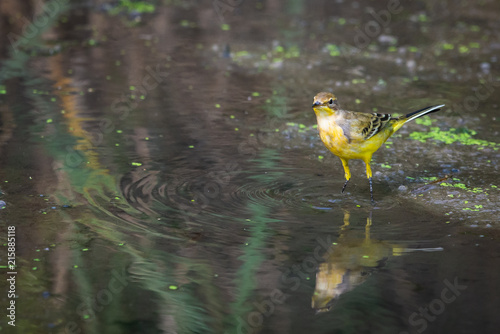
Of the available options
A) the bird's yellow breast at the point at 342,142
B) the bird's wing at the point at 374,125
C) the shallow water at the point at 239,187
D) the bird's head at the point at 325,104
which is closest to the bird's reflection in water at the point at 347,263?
the shallow water at the point at 239,187

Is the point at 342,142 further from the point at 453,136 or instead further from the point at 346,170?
the point at 453,136

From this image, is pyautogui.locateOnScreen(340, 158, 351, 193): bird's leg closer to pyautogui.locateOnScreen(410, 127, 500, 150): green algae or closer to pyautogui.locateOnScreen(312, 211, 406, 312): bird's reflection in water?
pyautogui.locateOnScreen(312, 211, 406, 312): bird's reflection in water

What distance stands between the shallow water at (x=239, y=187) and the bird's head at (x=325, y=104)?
722 mm

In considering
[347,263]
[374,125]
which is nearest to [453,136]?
[374,125]

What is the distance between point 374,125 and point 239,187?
1.24m

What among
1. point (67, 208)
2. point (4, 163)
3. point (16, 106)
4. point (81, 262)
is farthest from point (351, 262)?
point (16, 106)

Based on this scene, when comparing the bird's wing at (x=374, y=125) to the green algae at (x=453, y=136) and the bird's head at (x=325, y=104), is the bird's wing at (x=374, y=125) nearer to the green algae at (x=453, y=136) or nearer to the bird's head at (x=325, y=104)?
the bird's head at (x=325, y=104)

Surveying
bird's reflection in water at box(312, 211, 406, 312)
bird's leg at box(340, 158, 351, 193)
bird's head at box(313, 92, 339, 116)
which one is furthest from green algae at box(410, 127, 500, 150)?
bird's reflection in water at box(312, 211, 406, 312)

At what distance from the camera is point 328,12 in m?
13.9

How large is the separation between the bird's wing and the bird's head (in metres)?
0.30

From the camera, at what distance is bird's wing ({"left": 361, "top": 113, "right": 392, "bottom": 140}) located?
6.01 metres

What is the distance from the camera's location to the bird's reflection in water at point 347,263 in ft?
15.2

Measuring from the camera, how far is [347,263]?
5035 millimetres

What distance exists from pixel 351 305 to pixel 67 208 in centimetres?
240
